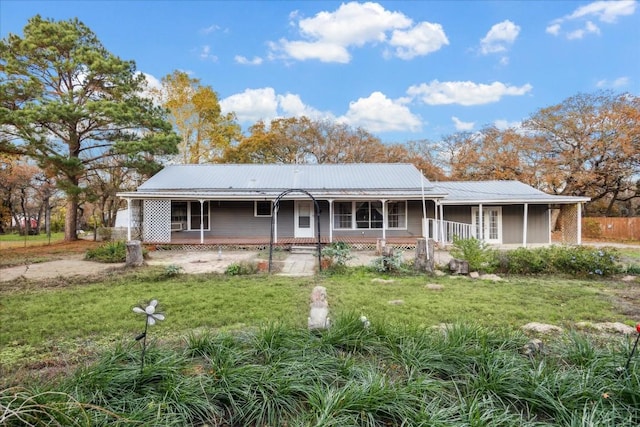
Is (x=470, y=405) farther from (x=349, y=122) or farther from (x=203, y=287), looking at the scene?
(x=349, y=122)

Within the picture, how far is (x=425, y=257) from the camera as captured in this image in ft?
28.3

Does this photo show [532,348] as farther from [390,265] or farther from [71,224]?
[71,224]

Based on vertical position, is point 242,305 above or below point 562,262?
below

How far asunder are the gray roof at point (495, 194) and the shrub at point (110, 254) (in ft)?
42.3

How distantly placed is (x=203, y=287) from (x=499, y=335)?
5750 mm

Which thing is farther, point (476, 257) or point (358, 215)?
point (358, 215)

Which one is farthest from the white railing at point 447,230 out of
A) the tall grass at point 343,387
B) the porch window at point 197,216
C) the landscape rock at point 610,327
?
the tall grass at point 343,387

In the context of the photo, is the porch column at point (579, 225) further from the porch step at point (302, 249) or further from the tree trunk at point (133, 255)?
the tree trunk at point (133, 255)

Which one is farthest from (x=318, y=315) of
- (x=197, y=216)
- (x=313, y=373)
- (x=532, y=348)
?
(x=197, y=216)

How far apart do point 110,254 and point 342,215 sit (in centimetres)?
980

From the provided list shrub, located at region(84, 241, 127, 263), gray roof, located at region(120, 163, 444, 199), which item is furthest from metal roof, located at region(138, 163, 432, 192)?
shrub, located at region(84, 241, 127, 263)

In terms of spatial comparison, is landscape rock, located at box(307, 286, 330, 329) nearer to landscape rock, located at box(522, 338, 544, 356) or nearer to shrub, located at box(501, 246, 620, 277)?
landscape rock, located at box(522, 338, 544, 356)

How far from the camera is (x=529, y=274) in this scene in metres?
8.30

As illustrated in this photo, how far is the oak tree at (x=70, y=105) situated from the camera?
45.3 ft
